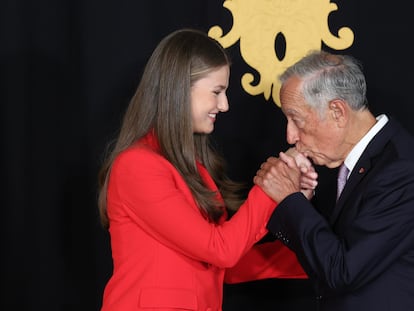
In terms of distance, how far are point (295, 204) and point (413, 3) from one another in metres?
1.11

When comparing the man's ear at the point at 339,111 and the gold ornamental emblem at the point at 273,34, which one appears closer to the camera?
Answer: the man's ear at the point at 339,111

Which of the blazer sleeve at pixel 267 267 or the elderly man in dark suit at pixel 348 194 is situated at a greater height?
the elderly man in dark suit at pixel 348 194

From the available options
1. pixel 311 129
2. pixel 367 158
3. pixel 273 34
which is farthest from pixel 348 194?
pixel 273 34

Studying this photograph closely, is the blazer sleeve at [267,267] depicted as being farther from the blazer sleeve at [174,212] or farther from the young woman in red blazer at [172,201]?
the blazer sleeve at [174,212]

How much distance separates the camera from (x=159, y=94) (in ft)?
6.21

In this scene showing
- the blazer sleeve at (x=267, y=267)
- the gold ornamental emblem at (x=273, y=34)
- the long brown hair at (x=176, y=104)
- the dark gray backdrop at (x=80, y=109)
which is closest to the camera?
the long brown hair at (x=176, y=104)

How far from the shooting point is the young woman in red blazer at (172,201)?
1.79 metres

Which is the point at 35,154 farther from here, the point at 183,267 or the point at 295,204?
the point at 295,204

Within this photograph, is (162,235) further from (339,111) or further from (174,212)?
(339,111)

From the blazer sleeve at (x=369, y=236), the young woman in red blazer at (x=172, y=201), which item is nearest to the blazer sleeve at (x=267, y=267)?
the young woman in red blazer at (x=172, y=201)

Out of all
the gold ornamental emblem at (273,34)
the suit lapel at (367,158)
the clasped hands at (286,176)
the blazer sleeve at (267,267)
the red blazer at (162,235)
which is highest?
the gold ornamental emblem at (273,34)

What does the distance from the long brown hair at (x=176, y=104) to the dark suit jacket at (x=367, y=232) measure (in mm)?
251

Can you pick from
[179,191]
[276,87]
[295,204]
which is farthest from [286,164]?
[276,87]

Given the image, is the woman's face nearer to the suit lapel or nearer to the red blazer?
the red blazer
